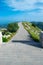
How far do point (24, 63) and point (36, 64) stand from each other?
0.51 meters

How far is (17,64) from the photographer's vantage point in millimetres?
7207

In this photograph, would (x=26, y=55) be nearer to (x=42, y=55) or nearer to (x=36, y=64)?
(x=42, y=55)

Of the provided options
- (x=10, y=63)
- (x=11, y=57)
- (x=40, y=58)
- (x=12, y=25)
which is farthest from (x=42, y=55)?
(x=12, y=25)

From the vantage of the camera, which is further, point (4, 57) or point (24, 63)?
point (4, 57)

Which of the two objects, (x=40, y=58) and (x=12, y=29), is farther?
(x=12, y=29)

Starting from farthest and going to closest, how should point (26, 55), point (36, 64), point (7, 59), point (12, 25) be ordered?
point (12, 25), point (26, 55), point (7, 59), point (36, 64)

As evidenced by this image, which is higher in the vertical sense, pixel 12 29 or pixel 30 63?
pixel 30 63

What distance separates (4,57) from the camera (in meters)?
8.41

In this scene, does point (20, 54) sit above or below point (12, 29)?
above

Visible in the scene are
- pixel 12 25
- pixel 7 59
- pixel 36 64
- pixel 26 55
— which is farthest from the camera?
pixel 12 25

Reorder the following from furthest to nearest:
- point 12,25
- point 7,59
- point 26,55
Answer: point 12,25
point 26,55
point 7,59

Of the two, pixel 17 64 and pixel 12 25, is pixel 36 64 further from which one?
pixel 12 25

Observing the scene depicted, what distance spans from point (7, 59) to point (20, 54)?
3.69 ft

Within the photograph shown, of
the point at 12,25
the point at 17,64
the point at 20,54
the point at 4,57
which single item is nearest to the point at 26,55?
the point at 20,54
